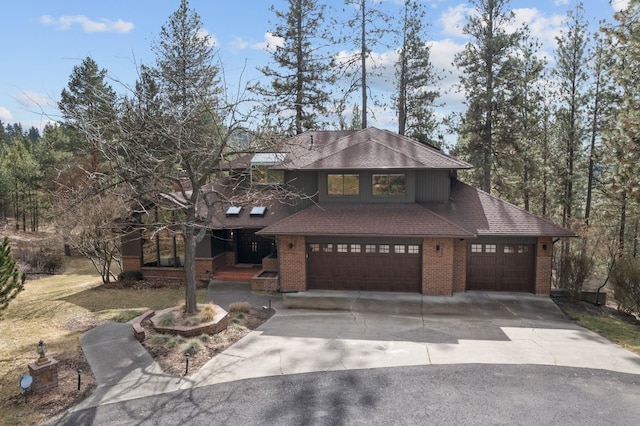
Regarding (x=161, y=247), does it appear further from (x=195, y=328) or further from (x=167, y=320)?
(x=195, y=328)

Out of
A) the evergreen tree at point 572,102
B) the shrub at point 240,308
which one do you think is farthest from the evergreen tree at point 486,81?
the shrub at point 240,308

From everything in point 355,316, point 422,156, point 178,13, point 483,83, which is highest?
point 178,13

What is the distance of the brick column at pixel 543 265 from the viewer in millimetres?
16094

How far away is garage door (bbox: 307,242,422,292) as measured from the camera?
652 inches

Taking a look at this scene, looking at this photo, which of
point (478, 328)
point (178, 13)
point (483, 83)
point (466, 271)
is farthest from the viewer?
point (178, 13)

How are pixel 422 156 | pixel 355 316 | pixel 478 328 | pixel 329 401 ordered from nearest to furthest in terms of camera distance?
pixel 329 401 < pixel 478 328 < pixel 355 316 < pixel 422 156

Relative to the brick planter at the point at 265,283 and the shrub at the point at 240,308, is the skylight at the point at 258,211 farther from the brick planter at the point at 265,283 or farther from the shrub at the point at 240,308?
the shrub at the point at 240,308

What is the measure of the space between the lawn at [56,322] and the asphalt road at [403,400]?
0.97 m

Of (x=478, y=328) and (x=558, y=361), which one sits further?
(x=478, y=328)

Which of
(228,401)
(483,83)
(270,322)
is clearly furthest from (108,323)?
(483,83)

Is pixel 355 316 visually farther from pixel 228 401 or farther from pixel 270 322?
pixel 228 401

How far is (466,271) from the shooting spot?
1677 cm

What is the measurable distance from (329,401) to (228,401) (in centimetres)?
201

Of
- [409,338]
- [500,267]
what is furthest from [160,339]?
[500,267]
